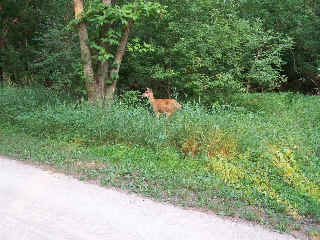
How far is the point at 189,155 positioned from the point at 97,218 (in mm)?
3702

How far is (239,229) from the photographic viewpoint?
5.45 m

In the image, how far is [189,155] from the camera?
8906 millimetres

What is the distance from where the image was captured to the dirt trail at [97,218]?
16.8 feet

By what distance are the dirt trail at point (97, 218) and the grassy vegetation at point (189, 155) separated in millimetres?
450

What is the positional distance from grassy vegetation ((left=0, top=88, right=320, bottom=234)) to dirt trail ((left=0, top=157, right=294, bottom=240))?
450 mm

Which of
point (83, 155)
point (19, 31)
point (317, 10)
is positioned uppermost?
point (317, 10)

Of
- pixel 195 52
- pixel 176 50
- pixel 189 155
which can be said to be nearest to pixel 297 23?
pixel 195 52

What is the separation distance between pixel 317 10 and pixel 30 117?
55.8 ft

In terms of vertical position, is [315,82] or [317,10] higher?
[317,10]

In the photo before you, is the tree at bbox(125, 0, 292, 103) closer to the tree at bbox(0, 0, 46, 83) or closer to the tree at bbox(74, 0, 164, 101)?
the tree at bbox(74, 0, 164, 101)

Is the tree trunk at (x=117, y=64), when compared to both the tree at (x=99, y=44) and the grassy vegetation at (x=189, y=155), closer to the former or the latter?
the tree at (x=99, y=44)

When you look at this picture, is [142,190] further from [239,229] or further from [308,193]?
[308,193]

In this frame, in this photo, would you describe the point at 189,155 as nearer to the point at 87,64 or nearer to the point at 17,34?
the point at 87,64

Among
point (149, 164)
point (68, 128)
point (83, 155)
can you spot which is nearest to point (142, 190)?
point (149, 164)
